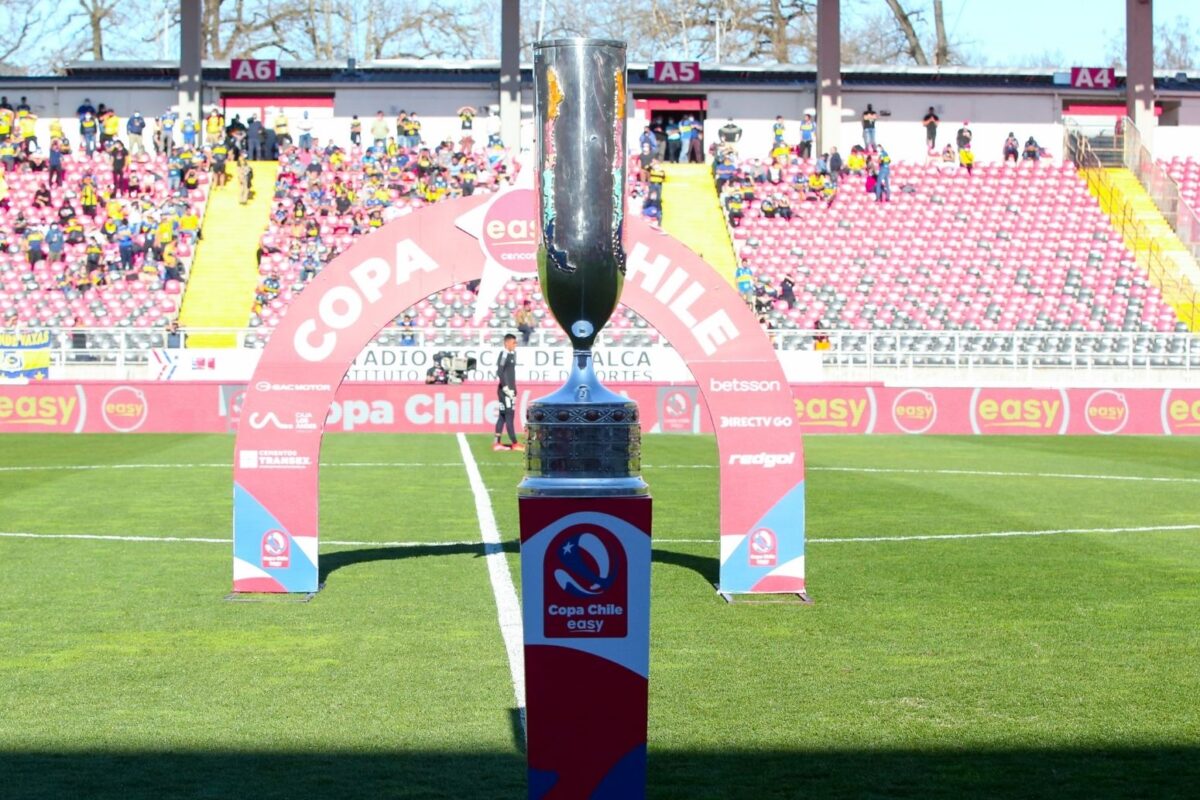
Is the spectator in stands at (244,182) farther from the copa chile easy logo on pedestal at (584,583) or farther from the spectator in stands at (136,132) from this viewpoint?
the copa chile easy logo on pedestal at (584,583)

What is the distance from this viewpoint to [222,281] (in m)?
37.4

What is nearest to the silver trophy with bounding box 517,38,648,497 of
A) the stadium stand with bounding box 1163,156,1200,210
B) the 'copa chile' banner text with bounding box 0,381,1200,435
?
the 'copa chile' banner text with bounding box 0,381,1200,435

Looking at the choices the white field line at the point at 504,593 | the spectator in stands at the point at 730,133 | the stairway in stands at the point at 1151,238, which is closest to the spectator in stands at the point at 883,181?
the spectator in stands at the point at 730,133

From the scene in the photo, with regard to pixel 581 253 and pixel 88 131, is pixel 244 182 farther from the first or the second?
pixel 581 253

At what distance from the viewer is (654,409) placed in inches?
1204

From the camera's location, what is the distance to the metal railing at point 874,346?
30.9 m

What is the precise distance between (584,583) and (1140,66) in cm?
4318

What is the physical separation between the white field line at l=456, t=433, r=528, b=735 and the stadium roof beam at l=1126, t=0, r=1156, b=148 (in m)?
31.4

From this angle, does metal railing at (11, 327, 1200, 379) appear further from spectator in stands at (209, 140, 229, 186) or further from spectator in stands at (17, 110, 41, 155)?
spectator in stands at (17, 110, 41, 155)

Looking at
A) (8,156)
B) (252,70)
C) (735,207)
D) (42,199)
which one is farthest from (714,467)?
(252,70)

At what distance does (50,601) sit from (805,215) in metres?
31.6

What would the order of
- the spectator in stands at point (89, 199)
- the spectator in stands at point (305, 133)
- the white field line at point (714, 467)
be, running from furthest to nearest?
the spectator in stands at point (305, 133), the spectator in stands at point (89, 199), the white field line at point (714, 467)

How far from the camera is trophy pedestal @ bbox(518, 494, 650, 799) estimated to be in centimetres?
488

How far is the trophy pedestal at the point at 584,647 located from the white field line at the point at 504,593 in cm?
186
